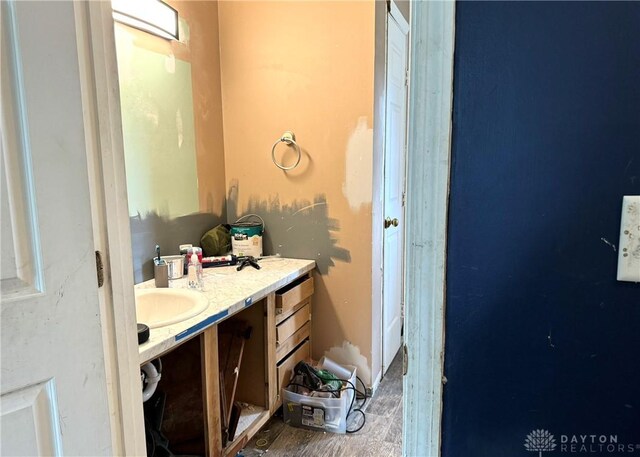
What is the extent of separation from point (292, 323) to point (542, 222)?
1800 mm

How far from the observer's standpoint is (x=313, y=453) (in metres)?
2.08

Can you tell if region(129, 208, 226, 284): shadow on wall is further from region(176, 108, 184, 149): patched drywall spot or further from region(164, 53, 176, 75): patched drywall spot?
region(164, 53, 176, 75): patched drywall spot

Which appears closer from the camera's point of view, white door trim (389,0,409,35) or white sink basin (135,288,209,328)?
white sink basin (135,288,209,328)

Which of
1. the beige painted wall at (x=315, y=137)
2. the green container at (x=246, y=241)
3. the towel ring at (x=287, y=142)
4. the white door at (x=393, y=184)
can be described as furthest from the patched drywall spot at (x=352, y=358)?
the towel ring at (x=287, y=142)

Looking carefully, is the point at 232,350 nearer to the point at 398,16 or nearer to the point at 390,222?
the point at 390,222

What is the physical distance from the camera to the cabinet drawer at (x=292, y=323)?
2.21 meters

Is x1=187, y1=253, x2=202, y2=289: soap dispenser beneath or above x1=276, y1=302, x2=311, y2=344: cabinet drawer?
above

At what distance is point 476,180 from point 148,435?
5.04 ft

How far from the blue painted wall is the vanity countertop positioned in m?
0.98

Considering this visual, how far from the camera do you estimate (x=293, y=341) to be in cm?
238

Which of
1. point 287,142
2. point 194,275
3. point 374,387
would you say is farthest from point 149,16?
point 374,387

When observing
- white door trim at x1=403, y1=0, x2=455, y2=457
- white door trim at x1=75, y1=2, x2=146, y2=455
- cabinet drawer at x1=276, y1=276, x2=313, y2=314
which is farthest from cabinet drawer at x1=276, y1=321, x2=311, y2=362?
white door trim at x1=403, y1=0, x2=455, y2=457

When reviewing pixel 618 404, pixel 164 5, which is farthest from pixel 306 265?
pixel 618 404

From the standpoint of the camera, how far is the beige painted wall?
7.76 ft
